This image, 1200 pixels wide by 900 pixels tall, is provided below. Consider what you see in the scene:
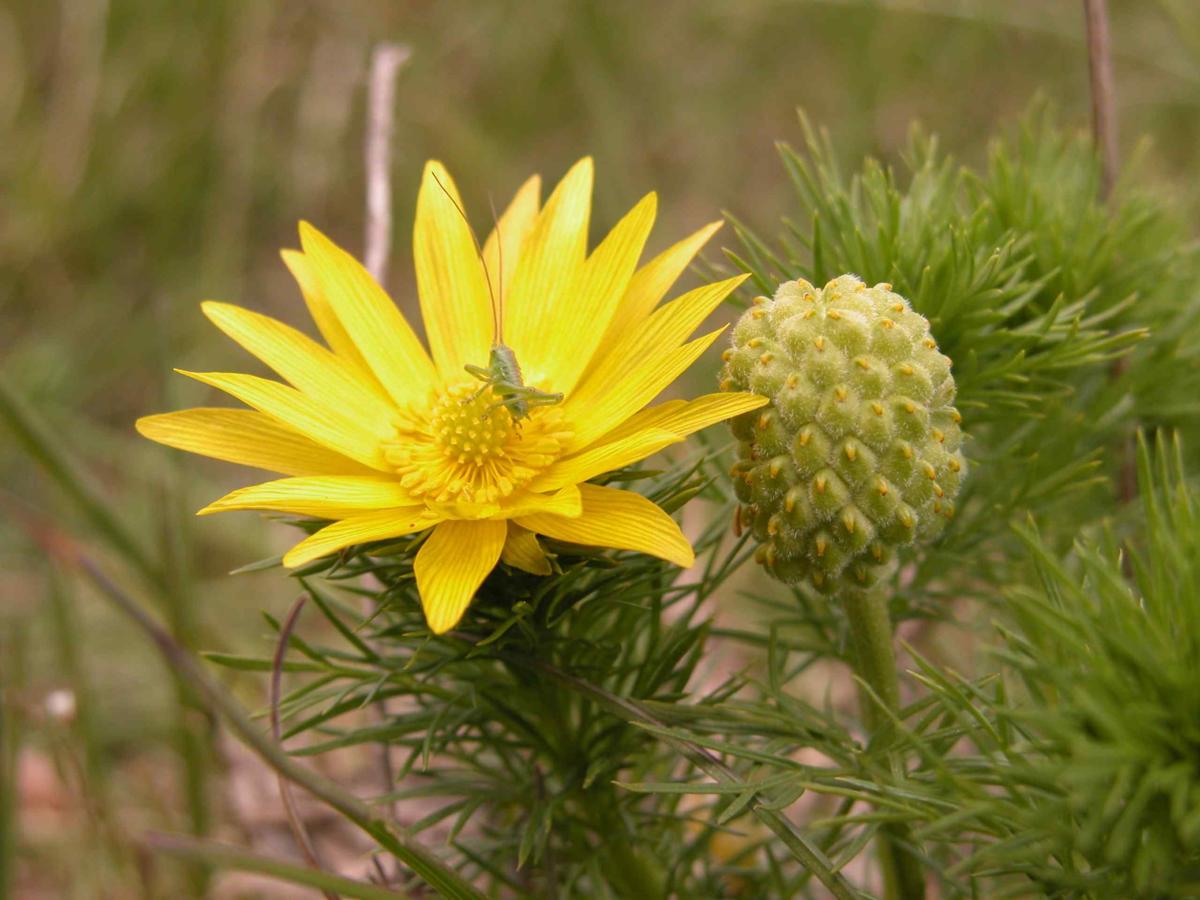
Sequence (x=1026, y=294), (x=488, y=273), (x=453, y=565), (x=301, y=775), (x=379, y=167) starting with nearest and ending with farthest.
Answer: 1. (x=301, y=775)
2. (x=453, y=565)
3. (x=1026, y=294)
4. (x=488, y=273)
5. (x=379, y=167)

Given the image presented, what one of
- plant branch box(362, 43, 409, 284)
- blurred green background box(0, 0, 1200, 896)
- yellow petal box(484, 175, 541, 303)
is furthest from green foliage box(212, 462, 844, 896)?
blurred green background box(0, 0, 1200, 896)

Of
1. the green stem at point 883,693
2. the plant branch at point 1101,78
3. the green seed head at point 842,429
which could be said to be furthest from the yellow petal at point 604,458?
the plant branch at point 1101,78

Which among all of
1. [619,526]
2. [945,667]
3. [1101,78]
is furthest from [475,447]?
[1101,78]

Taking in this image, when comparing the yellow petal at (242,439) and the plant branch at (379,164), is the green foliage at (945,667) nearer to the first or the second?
the yellow petal at (242,439)

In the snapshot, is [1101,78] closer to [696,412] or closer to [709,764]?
[696,412]

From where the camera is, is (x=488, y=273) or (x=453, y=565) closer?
(x=453, y=565)

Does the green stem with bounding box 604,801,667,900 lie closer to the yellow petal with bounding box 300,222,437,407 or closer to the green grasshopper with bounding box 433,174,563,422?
the green grasshopper with bounding box 433,174,563,422

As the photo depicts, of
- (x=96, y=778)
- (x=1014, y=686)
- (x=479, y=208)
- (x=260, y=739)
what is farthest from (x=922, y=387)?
(x=479, y=208)
